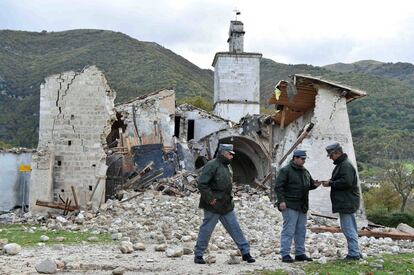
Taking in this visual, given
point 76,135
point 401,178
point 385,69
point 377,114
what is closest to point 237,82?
point 401,178

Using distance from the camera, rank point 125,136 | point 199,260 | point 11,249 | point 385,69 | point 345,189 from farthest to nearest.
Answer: point 385,69 < point 125,136 < point 11,249 < point 345,189 < point 199,260

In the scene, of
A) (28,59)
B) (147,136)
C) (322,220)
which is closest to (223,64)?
(147,136)

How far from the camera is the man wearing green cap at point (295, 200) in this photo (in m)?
8.43

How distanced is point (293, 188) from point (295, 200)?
182 mm

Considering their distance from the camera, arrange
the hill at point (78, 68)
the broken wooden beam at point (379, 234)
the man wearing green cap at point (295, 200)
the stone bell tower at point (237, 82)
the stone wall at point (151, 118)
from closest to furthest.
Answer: the man wearing green cap at point (295, 200) → the broken wooden beam at point (379, 234) → the stone wall at point (151, 118) → the stone bell tower at point (237, 82) → the hill at point (78, 68)

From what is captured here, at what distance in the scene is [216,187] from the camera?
324 inches

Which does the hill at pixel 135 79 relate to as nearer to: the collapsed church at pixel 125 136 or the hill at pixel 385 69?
the collapsed church at pixel 125 136

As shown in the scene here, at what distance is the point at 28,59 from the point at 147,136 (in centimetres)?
5387

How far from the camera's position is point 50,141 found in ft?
62.4

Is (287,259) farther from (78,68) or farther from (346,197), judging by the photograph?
(78,68)

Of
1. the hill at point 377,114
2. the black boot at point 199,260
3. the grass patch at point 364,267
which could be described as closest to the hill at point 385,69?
the hill at point 377,114

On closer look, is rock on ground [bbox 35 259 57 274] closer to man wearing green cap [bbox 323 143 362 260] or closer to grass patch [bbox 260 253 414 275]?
grass patch [bbox 260 253 414 275]

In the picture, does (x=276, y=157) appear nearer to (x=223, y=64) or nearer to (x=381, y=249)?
(x=381, y=249)

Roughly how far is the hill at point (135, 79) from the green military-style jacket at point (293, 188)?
39.7 meters
